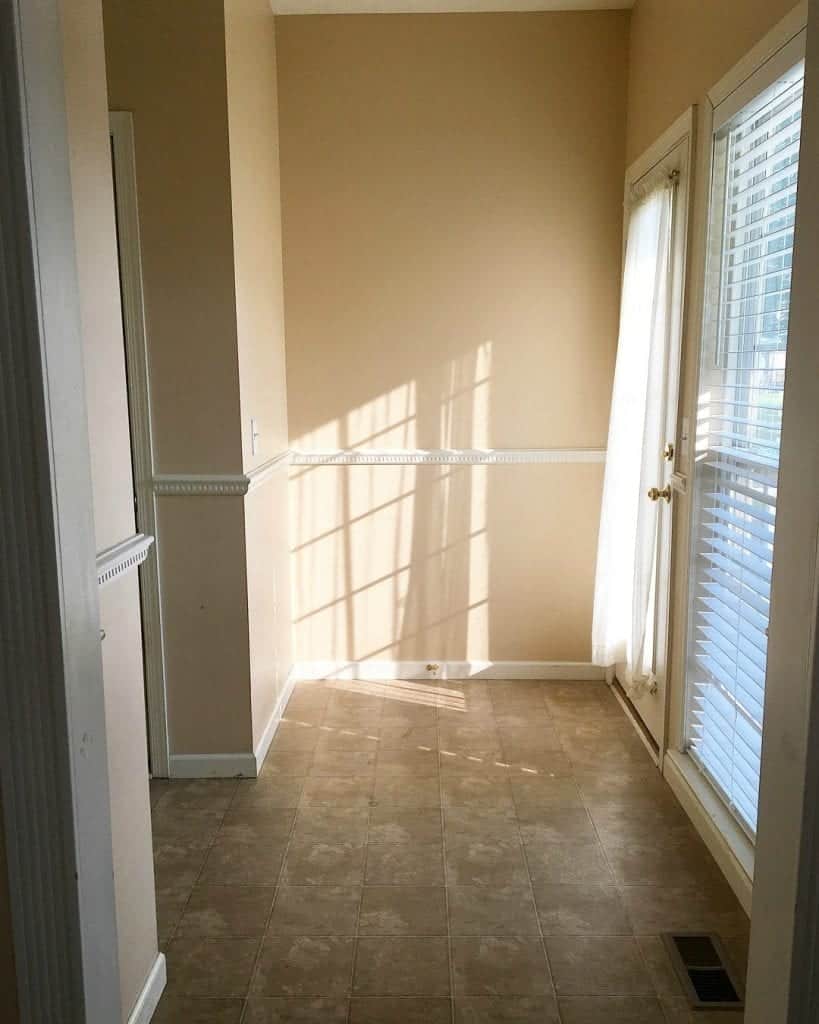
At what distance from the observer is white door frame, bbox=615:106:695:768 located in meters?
2.89

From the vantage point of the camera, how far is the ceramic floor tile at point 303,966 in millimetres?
2064

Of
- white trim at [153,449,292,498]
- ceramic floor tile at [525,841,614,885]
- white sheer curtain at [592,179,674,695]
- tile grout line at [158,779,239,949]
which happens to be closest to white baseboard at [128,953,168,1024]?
tile grout line at [158,779,239,949]

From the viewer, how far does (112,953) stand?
4.68 ft

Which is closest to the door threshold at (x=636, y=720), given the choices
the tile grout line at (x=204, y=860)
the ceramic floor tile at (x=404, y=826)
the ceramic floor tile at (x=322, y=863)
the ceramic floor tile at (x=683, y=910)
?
the ceramic floor tile at (x=683, y=910)

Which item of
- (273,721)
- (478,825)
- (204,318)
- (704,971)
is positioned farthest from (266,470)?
(704,971)

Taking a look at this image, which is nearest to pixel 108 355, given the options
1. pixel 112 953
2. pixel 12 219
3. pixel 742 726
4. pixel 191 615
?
pixel 12 219

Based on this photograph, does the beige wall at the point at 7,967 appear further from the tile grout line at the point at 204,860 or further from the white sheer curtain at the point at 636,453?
the white sheer curtain at the point at 636,453

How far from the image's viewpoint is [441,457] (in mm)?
4000

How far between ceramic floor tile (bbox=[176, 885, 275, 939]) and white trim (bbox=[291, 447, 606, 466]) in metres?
2.02

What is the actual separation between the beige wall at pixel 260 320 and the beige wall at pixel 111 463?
117 centimetres

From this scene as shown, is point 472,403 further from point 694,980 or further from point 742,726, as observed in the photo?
point 694,980

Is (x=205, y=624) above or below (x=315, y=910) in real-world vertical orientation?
above

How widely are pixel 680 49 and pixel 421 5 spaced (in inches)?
49.5

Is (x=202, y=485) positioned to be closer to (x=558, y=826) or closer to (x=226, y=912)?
(x=226, y=912)
